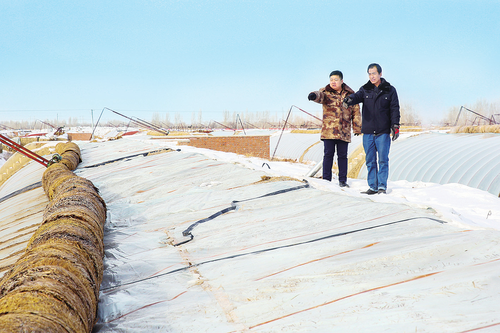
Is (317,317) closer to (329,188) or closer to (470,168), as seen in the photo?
(329,188)

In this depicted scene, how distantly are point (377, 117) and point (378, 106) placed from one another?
133 millimetres

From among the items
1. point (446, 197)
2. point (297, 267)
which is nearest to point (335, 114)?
point (446, 197)

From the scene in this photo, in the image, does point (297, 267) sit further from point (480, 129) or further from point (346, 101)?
point (480, 129)

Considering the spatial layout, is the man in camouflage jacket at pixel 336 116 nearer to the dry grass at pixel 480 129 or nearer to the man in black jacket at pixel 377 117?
the man in black jacket at pixel 377 117

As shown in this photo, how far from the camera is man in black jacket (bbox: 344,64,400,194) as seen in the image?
416 centimetres

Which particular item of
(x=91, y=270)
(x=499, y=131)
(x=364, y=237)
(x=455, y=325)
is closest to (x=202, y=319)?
(x=91, y=270)

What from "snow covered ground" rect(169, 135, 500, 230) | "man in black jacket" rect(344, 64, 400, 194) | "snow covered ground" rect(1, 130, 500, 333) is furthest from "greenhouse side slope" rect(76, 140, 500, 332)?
"man in black jacket" rect(344, 64, 400, 194)

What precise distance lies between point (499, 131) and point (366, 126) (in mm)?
6571

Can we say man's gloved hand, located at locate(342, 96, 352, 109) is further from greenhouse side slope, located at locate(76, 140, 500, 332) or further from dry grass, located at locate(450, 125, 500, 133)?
dry grass, located at locate(450, 125, 500, 133)

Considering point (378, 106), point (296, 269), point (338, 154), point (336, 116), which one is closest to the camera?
point (296, 269)

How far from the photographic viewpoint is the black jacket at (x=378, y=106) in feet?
13.6

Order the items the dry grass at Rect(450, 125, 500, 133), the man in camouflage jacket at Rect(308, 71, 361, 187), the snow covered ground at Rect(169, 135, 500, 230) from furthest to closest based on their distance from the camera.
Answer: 1. the dry grass at Rect(450, 125, 500, 133)
2. the man in camouflage jacket at Rect(308, 71, 361, 187)
3. the snow covered ground at Rect(169, 135, 500, 230)

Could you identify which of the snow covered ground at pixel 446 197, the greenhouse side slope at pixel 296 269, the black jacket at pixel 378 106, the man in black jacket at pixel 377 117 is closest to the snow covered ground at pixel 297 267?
the greenhouse side slope at pixel 296 269

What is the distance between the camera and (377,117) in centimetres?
424
